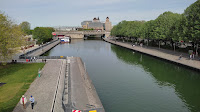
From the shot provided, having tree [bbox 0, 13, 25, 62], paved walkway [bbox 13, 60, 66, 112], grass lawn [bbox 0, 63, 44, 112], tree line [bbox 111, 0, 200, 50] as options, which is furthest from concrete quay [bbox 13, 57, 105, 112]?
tree line [bbox 111, 0, 200, 50]

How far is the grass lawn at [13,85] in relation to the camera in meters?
19.5

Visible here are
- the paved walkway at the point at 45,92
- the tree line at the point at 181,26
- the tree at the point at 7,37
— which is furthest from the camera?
the tree line at the point at 181,26

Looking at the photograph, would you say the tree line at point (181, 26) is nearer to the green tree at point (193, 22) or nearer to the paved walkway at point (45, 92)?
the green tree at point (193, 22)

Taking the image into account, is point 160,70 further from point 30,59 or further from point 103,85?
point 30,59

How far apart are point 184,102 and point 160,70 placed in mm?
18257

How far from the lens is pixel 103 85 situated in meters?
29.4

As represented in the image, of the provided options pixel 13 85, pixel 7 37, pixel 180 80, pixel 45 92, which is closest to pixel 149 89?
pixel 180 80

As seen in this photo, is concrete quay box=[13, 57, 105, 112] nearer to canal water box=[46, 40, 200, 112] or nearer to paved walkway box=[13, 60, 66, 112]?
paved walkway box=[13, 60, 66, 112]

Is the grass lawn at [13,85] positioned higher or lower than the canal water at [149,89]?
higher

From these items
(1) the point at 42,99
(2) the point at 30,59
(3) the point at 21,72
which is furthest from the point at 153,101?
(2) the point at 30,59

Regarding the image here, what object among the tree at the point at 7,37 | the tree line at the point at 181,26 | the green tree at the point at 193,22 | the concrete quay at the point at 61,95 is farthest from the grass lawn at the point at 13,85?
the tree line at the point at 181,26

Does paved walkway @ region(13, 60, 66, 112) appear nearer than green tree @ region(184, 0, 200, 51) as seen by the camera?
Yes

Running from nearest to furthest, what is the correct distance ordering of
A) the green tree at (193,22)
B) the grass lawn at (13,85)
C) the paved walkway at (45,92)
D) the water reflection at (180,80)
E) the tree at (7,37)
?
1. the paved walkway at (45,92)
2. the grass lawn at (13,85)
3. the water reflection at (180,80)
4. the tree at (7,37)
5. the green tree at (193,22)

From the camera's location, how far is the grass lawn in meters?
19.5
